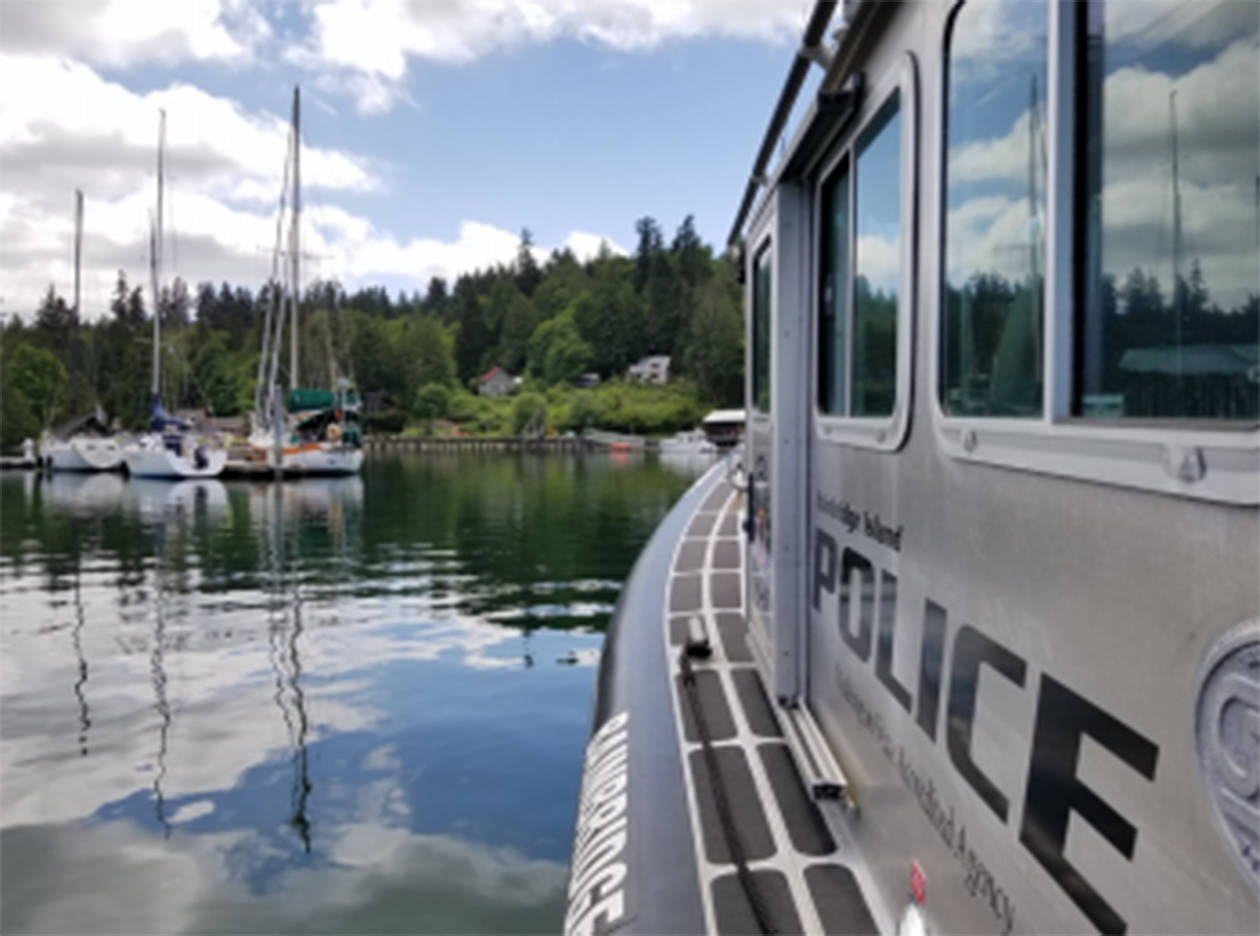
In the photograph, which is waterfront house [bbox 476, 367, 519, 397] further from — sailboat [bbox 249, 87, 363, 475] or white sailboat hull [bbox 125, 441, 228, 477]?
white sailboat hull [bbox 125, 441, 228, 477]

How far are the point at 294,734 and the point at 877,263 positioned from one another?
6.76m

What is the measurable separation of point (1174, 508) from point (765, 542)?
349 centimetres

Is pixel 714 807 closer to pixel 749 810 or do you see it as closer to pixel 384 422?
pixel 749 810

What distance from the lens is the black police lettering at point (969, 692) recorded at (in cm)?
190

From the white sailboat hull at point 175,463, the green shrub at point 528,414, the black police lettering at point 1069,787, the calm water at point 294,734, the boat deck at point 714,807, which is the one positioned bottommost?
the calm water at point 294,734

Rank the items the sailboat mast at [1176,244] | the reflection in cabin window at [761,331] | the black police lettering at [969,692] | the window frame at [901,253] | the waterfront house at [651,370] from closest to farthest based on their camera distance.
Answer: the sailboat mast at [1176,244] < the black police lettering at [969,692] < the window frame at [901,253] < the reflection in cabin window at [761,331] < the waterfront house at [651,370]

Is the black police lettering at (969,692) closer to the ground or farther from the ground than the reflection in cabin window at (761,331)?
closer to the ground

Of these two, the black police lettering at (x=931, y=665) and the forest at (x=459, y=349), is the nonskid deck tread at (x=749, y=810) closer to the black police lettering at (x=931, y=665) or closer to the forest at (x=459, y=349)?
the black police lettering at (x=931, y=665)

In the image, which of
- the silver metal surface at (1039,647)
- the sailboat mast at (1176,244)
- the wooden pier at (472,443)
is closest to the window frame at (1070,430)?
the silver metal surface at (1039,647)

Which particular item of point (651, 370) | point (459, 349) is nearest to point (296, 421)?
point (651, 370)

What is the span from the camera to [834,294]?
12.2 feet

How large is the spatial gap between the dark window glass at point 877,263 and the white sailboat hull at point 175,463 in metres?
39.7

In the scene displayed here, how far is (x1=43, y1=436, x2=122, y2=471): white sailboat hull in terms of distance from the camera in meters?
45.5

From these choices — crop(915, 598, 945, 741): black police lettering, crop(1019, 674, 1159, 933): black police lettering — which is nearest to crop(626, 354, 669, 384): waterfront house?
crop(915, 598, 945, 741): black police lettering
